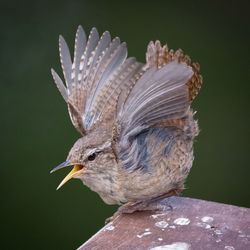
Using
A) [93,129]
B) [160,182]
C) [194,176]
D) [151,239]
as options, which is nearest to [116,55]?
[93,129]

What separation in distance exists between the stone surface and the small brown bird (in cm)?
14

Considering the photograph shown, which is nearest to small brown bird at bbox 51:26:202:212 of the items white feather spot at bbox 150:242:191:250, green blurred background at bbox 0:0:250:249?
white feather spot at bbox 150:242:191:250

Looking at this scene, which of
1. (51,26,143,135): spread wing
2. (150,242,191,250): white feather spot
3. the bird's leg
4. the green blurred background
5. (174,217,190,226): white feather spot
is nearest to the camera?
(150,242,191,250): white feather spot

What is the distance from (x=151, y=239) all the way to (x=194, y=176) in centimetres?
257

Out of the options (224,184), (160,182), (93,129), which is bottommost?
(224,184)

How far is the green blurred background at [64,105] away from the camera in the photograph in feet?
21.9

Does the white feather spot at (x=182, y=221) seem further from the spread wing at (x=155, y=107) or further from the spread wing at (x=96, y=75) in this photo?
Result: the spread wing at (x=96, y=75)

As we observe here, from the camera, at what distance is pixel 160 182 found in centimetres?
462

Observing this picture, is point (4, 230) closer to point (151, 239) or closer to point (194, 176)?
point (194, 176)

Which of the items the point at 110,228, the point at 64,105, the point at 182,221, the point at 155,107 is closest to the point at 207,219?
the point at 182,221

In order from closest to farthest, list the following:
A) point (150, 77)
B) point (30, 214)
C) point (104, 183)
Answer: point (150, 77) → point (104, 183) → point (30, 214)

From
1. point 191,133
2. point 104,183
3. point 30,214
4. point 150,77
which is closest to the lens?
point 150,77

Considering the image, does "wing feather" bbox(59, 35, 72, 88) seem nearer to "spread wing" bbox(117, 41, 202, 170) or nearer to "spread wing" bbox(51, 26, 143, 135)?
"spread wing" bbox(51, 26, 143, 135)

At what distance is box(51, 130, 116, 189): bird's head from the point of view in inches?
174
